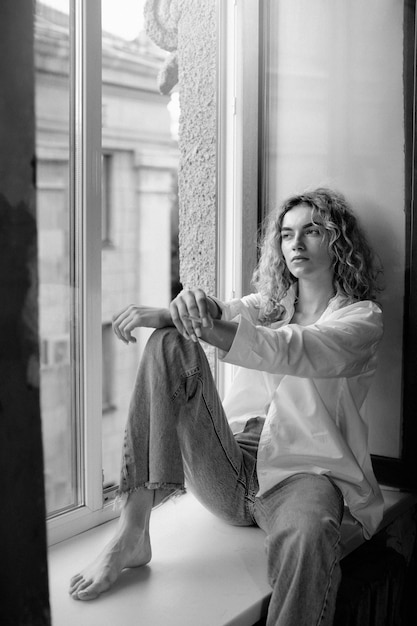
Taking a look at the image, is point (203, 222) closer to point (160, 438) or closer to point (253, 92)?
point (253, 92)

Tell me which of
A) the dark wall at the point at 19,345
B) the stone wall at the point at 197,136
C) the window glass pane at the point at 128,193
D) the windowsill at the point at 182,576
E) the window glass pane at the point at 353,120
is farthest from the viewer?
the stone wall at the point at 197,136

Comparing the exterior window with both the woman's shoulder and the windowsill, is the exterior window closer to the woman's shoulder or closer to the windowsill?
the windowsill

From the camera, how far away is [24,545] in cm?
92

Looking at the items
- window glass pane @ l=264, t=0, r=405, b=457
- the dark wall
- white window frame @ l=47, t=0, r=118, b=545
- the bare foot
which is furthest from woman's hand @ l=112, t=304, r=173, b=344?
window glass pane @ l=264, t=0, r=405, b=457

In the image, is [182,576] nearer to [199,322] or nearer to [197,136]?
[199,322]

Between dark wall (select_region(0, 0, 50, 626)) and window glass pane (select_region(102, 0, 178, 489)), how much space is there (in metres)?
0.91

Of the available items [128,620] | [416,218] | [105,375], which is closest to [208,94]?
[416,218]

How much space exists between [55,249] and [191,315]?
1.30 ft

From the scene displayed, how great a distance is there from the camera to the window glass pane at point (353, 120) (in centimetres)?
204

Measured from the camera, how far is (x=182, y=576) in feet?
5.11

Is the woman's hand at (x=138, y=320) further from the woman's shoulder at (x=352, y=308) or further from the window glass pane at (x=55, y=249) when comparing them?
the woman's shoulder at (x=352, y=308)

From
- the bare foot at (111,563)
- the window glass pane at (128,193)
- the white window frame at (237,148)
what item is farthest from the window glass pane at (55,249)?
the white window frame at (237,148)

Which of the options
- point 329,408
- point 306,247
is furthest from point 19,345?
Result: point 306,247

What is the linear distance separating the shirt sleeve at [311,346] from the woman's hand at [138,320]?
166 mm
